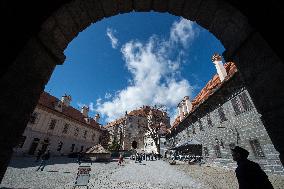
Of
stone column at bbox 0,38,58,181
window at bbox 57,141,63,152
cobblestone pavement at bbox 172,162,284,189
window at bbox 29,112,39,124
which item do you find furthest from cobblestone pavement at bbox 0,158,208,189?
window at bbox 57,141,63,152

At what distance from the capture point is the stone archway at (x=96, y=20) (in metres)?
2.30

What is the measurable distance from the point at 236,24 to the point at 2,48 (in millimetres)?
3550

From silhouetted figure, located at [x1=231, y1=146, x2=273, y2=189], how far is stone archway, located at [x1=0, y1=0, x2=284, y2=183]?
3.00ft

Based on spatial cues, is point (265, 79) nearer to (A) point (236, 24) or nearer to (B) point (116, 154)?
(A) point (236, 24)

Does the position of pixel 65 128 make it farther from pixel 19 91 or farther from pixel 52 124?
pixel 19 91

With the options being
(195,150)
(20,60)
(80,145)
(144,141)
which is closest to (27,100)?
(20,60)

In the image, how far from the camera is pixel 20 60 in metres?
2.42

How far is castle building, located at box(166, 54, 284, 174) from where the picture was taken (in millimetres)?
10570

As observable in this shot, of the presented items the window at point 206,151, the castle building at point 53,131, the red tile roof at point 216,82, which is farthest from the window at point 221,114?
the castle building at point 53,131

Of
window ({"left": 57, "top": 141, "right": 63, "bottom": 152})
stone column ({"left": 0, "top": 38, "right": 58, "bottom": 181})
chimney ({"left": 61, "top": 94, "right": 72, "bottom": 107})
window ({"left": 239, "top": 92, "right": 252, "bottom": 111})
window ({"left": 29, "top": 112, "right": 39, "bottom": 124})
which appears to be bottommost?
stone column ({"left": 0, "top": 38, "right": 58, "bottom": 181})

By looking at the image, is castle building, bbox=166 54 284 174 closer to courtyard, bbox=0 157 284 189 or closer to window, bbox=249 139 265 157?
window, bbox=249 139 265 157

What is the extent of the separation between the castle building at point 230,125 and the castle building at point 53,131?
68.3 ft

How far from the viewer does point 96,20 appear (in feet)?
11.6

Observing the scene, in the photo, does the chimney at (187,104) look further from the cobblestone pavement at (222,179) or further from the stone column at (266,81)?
the stone column at (266,81)
